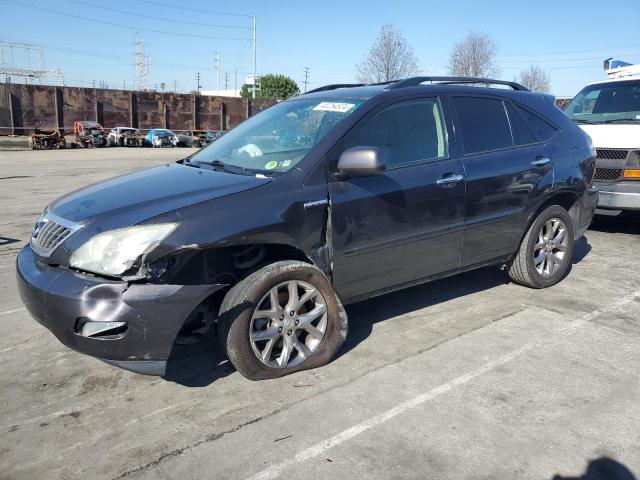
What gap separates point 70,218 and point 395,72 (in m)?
38.1

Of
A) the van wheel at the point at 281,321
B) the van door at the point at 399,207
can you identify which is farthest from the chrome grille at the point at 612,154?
the van wheel at the point at 281,321

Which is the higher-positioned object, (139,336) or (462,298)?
(139,336)

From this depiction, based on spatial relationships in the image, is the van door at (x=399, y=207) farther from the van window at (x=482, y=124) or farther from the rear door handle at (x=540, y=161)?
the rear door handle at (x=540, y=161)

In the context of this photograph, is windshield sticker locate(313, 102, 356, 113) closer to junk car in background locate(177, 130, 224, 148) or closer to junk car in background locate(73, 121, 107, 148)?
junk car in background locate(177, 130, 224, 148)

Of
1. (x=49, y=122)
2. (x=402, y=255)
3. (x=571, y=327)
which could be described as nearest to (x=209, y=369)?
(x=402, y=255)

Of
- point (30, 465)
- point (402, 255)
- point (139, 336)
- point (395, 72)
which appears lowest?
point (30, 465)

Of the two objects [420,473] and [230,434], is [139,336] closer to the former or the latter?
[230,434]

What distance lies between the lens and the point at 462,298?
494cm

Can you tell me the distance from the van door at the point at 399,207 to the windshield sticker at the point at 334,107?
18cm

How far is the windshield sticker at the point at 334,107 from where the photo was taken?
12.7 ft

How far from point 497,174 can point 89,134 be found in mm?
34230

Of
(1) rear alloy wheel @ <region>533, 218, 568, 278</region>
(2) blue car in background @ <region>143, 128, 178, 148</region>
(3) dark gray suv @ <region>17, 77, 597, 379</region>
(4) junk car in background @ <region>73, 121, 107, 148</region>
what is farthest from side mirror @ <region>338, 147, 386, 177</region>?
(2) blue car in background @ <region>143, 128, 178, 148</region>

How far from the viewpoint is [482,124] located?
4.49 m

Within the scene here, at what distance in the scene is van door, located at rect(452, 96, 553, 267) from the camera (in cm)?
433
